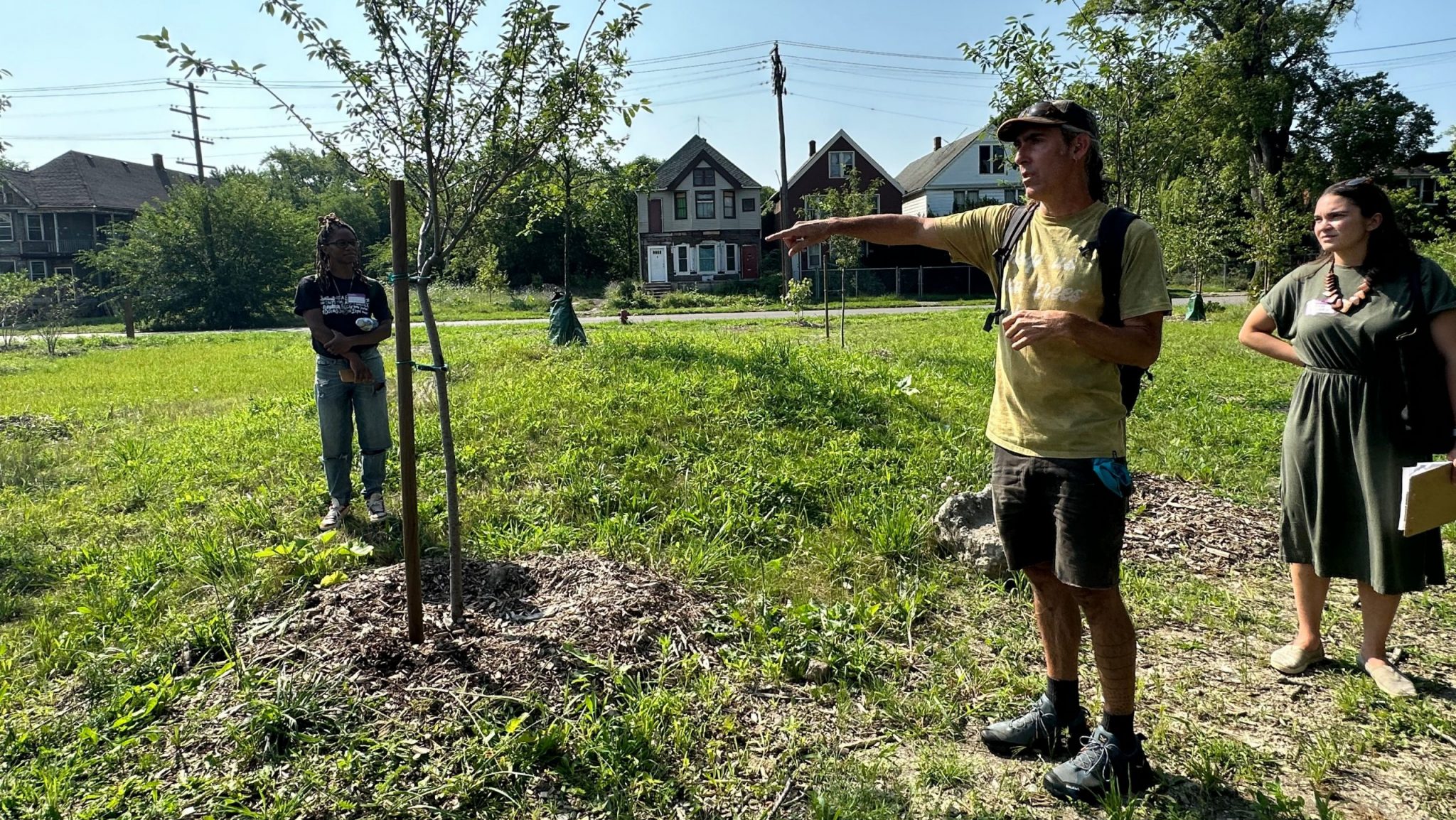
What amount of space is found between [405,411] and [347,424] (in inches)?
85.7

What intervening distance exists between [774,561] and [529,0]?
114 inches

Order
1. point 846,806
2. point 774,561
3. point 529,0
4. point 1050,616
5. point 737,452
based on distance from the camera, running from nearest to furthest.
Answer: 1. point 846,806
2. point 1050,616
3. point 529,0
4. point 774,561
5. point 737,452

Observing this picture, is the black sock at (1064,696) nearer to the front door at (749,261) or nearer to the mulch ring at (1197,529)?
the mulch ring at (1197,529)

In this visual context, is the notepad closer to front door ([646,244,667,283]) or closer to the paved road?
the paved road

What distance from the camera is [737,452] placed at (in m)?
6.12

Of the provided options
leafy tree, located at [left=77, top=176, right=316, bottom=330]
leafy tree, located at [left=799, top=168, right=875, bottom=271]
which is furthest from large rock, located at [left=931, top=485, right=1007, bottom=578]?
leafy tree, located at [left=77, top=176, right=316, bottom=330]

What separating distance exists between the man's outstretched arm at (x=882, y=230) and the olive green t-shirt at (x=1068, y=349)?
A: 0.39 metres

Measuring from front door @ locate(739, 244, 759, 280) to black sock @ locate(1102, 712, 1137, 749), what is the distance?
3910 cm

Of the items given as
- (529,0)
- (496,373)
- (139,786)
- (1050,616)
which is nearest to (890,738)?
(1050,616)

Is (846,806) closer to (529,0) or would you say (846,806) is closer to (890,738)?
(890,738)

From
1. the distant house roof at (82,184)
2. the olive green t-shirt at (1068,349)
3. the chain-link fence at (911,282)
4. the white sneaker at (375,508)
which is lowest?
the white sneaker at (375,508)

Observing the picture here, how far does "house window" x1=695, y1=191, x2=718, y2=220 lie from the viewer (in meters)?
40.8

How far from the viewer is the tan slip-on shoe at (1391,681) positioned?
3.13 metres

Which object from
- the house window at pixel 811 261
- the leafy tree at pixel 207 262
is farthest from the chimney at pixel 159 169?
the house window at pixel 811 261
